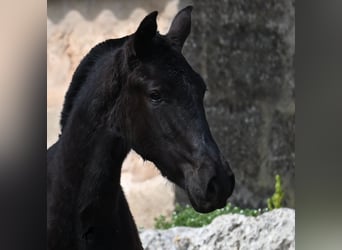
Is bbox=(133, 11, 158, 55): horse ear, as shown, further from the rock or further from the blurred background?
the rock

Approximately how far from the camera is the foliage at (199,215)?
529cm

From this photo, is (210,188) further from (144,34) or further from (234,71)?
(234,71)

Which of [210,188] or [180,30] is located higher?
[180,30]

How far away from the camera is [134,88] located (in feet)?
13.1

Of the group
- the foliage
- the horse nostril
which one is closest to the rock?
the foliage

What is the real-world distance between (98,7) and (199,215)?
1.44 metres

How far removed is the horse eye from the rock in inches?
56.5

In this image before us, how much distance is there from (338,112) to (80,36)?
1.58 metres

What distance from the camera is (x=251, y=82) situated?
17.5ft

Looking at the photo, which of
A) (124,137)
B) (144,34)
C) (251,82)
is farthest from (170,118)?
(251,82)


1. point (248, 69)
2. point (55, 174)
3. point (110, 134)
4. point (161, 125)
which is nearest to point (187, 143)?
point (161, 125)

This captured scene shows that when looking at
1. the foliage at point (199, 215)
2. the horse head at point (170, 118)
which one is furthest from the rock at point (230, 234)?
the horse head at point (170, 118)

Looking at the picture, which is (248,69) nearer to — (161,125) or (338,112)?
(338,112)

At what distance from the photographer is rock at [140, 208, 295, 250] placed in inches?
205
